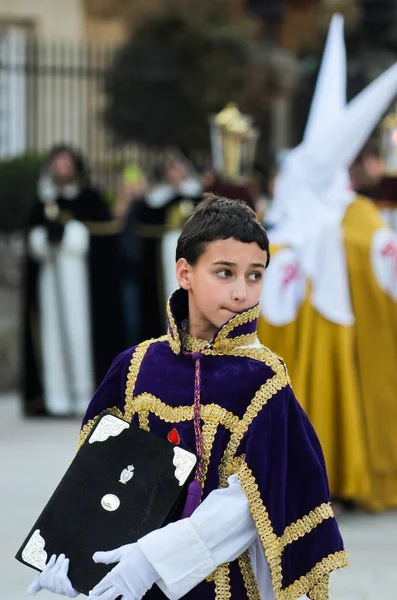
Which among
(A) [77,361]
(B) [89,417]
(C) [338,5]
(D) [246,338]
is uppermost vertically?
(C) [338,5]

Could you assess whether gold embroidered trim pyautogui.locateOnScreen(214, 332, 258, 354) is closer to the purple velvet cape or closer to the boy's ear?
the purple velvet cape

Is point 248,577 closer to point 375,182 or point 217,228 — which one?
point 217,228

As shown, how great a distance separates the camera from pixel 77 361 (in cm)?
991

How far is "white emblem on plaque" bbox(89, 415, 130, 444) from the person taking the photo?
2.63 meters

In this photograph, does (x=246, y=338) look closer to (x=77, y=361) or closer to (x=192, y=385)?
(x=192, y=385)

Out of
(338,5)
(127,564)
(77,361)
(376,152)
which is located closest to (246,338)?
(127,564)

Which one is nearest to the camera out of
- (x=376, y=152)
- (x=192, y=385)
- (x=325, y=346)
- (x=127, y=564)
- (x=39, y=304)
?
(x=127, y=564)

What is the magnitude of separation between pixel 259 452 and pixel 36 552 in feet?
1.58

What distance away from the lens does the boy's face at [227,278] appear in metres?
2.63

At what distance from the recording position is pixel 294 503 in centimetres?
263

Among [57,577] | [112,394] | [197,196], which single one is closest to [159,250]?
[197,196]

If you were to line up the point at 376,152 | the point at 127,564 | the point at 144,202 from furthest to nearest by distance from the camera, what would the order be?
the point at 376,152 → the point at 144,202 → the point at 127,564

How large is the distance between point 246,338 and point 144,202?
26.3 ft

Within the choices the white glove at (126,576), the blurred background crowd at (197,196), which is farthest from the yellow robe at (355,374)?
the white glove at (126,576)
